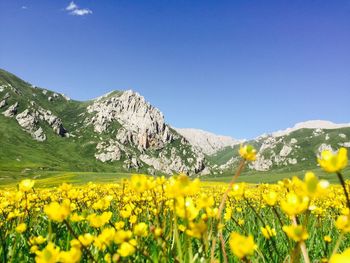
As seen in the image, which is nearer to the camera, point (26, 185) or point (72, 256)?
point (72, 256)

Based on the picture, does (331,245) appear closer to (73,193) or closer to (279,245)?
(279,245)

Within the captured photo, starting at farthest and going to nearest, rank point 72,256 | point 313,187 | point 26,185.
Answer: point 26,185 → point 72,256 → point 313,187

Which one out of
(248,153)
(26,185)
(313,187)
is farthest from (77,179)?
(313,187)

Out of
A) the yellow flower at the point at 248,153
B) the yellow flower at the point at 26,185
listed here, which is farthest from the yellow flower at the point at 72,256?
the yellow flower at the point at 26,185

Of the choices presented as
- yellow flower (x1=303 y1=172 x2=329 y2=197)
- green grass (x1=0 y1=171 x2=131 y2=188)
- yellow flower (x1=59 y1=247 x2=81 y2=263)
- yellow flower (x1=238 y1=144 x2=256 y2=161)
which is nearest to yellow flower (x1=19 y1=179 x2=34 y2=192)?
yellow flower (x1=59 y1=247 x2=81 y2=263)

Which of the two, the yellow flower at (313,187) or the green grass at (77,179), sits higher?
the yellow flower at (313,187)

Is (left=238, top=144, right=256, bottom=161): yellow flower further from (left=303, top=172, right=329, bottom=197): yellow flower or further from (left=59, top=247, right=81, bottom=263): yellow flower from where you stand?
(left=59, top=247, right=81, bottom=263): yellow flower

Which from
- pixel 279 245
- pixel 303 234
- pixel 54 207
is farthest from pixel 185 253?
pixel 279 245

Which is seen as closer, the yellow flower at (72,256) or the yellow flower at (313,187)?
the yellow flower at (313,187)

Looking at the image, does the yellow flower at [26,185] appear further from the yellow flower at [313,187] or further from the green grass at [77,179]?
the green grass at [77,179]

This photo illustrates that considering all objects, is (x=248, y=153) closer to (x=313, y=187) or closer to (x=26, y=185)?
(x=313, y=187)

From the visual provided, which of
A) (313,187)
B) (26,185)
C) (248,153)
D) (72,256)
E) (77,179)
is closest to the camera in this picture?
(313,187)

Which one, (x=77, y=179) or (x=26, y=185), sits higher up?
(x=26, y=185)

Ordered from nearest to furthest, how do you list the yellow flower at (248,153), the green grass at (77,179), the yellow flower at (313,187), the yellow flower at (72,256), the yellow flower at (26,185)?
the yellow flower at (313,187), the yellow flower at (72,256), the yellow flower at (248,153), the yellow flower at (26,185), the green grass at (77,179)
